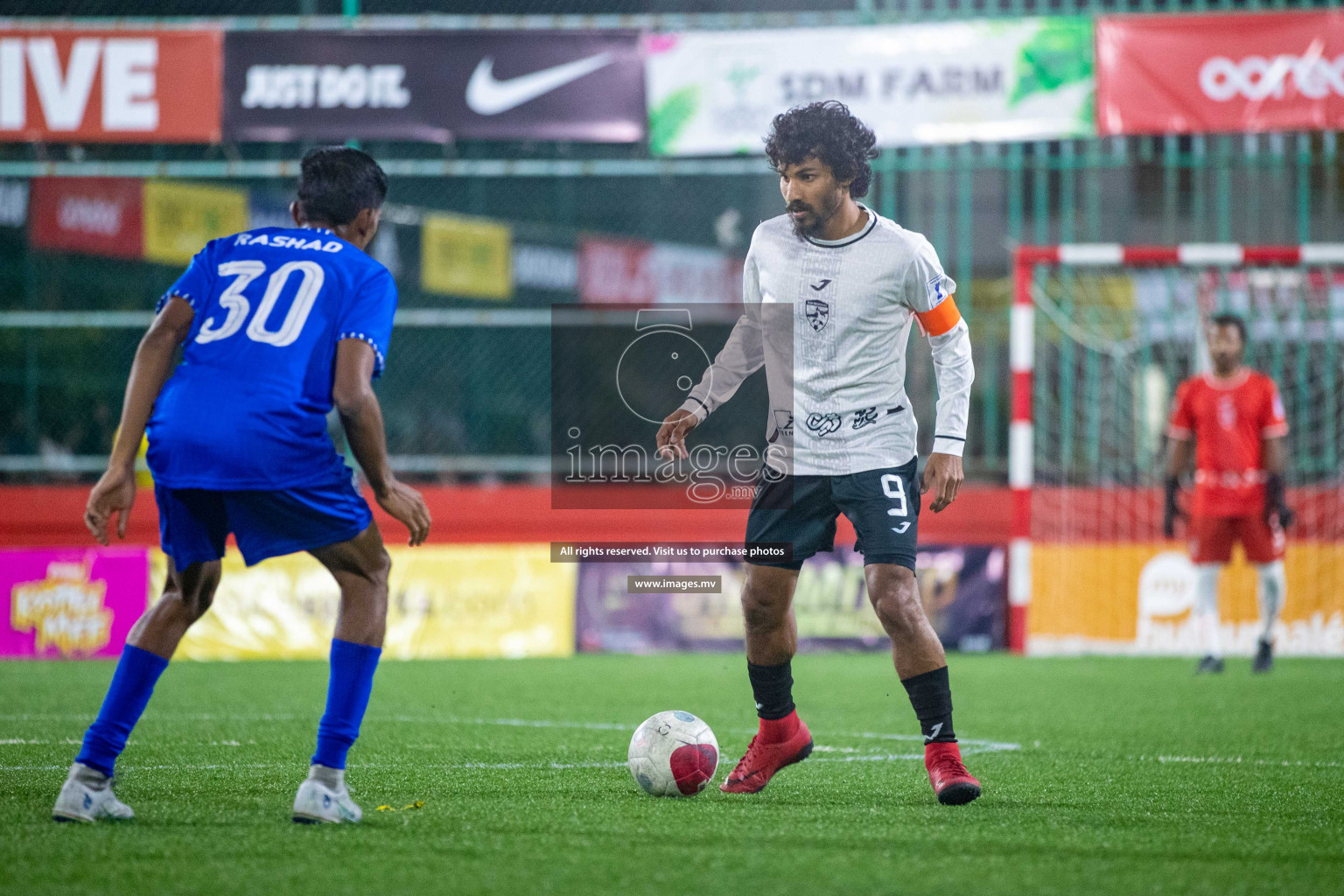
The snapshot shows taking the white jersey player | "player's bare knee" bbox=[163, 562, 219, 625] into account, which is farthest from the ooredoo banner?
"player's bare knee" bbox=[163, 562, 219, 625]

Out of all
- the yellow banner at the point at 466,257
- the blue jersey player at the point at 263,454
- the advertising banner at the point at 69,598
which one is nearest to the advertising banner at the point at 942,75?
the advertising banner at the point at 69,598

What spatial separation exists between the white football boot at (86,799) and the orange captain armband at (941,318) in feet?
8.31

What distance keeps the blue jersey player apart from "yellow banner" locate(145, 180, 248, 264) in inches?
476

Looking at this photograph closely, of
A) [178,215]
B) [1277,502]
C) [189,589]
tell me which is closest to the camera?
[189,589]

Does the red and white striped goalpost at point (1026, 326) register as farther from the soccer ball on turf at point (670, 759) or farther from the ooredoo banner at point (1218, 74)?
the soccer ball on turf at point (670, 759)

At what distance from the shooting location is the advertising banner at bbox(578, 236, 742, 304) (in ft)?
67.2

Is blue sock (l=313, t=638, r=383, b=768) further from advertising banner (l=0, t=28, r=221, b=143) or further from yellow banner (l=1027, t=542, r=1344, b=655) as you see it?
advertising banner (l=0, t=28, r=221, b=143)

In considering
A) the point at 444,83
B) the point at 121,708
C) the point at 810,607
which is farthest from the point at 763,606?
the point at 444,83

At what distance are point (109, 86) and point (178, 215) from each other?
5484mm

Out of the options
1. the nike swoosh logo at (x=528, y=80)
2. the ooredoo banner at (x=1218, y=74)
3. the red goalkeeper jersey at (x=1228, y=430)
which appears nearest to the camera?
the red goalkeeper jersey at (x=1228, y=430)

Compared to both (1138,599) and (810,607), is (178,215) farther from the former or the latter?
(1138,599)

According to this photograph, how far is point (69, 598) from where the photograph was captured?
996 cm

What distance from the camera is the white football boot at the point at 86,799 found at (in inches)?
146

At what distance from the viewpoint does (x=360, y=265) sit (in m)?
3.84
